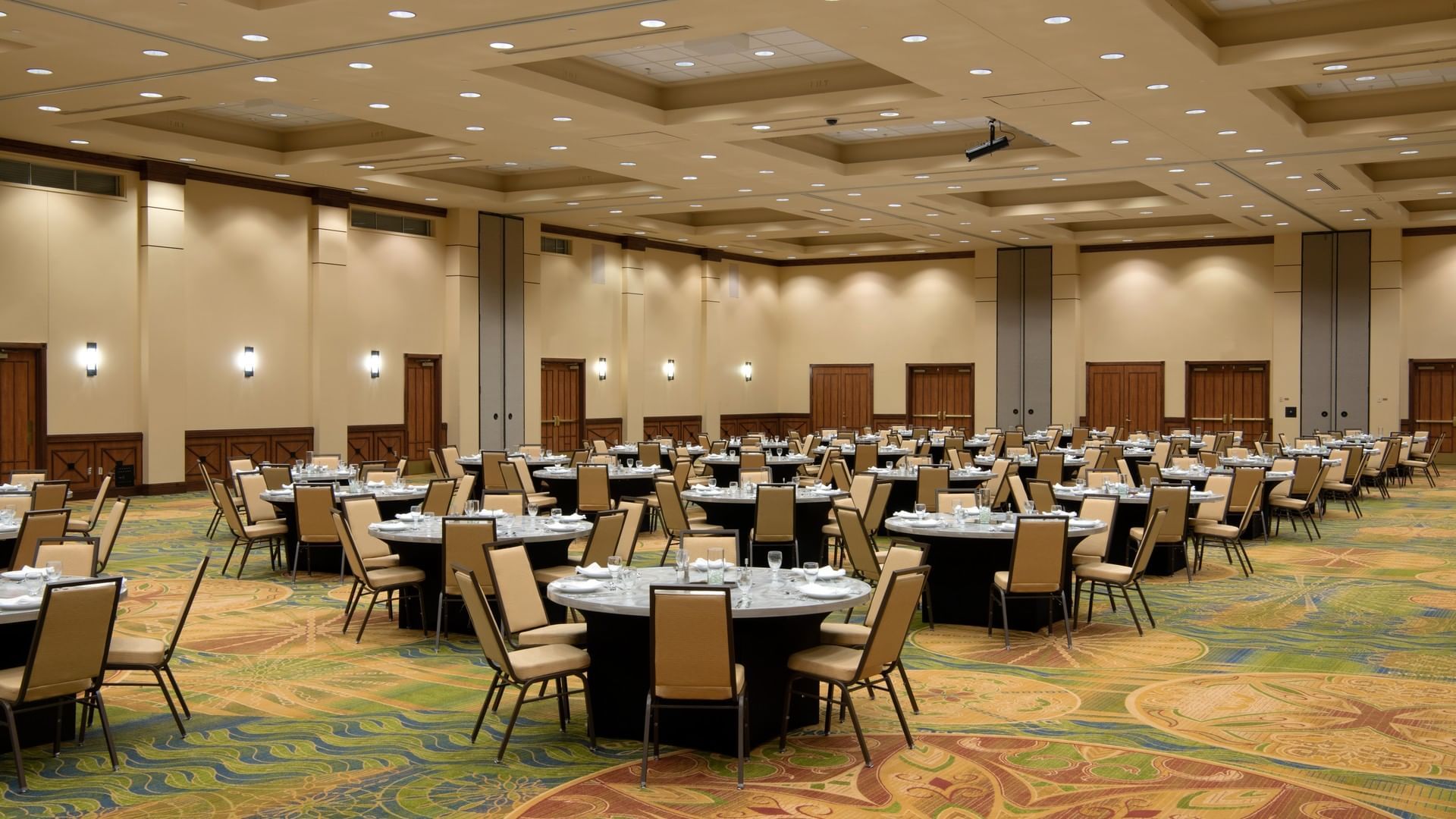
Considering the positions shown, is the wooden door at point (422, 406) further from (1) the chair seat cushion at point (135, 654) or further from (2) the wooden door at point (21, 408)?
(1) the chair seat cushion at point (135, 654)

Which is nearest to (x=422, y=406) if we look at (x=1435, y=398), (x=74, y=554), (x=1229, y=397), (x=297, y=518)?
(x=297, y=518)

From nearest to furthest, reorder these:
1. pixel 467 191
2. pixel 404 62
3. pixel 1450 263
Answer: pixel 404 62
pixel 467 191
pixel 1450 263

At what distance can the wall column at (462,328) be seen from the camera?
21984 millimetres

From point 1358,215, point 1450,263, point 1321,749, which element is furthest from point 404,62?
point 1450,263

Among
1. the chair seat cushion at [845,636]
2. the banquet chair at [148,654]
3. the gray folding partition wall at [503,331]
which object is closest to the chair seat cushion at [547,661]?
the chair seat cushion at [845,636]

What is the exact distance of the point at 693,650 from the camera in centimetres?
550

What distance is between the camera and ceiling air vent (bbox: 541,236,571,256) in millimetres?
24219

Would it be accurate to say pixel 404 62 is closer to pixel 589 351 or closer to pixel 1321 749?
pixel 1321 749

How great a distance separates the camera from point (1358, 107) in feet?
49.6

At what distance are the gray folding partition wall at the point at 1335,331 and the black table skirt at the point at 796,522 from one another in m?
16.7

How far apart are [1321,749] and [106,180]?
642 inches

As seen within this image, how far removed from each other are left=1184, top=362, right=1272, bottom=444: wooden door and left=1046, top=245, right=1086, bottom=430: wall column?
2.19m

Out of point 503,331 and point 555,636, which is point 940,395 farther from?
point 555,636

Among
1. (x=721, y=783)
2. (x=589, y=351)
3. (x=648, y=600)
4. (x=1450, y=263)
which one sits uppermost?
(x=1450, y=263)
